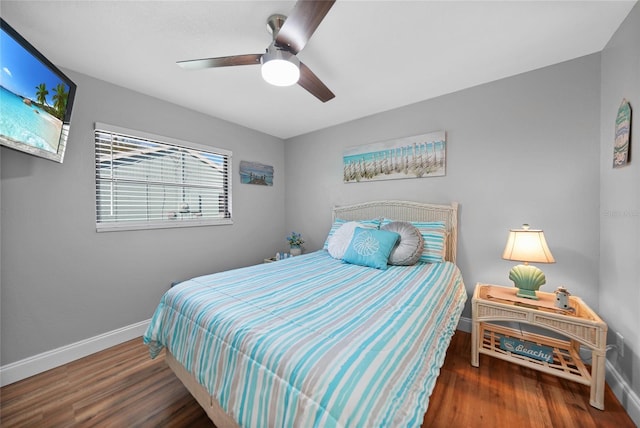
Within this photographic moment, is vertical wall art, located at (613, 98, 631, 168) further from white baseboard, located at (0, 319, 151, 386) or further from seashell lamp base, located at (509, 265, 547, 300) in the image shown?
white baseboard, located at (0, 319, 151, 386)

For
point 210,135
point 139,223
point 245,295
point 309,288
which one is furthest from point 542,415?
point 210,135

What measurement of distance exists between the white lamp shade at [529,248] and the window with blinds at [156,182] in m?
2.95

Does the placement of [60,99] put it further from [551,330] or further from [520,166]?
[551,330]

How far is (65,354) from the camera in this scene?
1.93 m

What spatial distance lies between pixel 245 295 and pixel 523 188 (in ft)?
8.04

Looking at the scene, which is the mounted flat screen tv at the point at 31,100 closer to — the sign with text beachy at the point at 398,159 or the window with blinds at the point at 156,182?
the window with blinds at the point at 156,182

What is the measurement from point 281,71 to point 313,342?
4.90 feet

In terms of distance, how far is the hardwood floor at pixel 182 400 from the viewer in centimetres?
137

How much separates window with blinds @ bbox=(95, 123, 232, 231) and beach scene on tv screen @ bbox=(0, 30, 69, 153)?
47 cm

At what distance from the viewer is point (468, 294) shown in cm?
239

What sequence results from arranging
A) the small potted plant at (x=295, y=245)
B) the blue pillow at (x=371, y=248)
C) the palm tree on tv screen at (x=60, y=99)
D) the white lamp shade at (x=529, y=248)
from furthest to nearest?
the small potted plant at (x=295, y=245), the blue pillow at (x=371, y=248), the white lamp shade at (x=529, y=248), the palm tree on tv screen at (x=60, y=99)

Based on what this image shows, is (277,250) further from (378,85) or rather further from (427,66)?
(427,66)

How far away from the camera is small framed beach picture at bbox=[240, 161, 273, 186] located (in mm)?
3276

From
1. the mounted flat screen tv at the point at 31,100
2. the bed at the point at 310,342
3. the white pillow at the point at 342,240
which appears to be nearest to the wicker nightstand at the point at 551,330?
the bed at the point at 310,342
